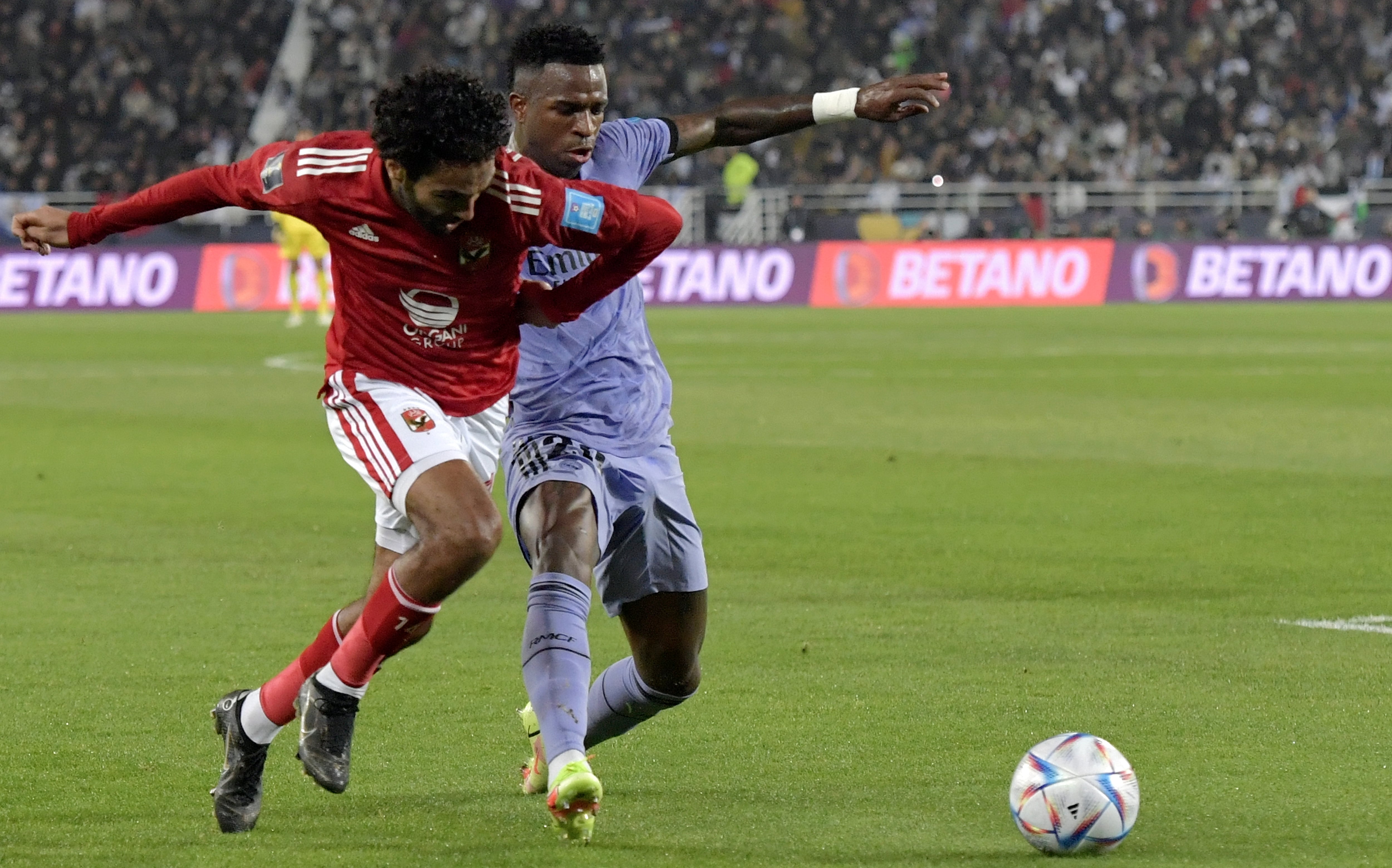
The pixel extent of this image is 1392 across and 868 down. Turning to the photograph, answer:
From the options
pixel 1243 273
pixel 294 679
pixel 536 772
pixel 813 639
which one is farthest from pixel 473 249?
pixel 1243 273

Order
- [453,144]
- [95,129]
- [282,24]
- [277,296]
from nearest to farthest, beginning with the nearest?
[453,144] → [277,296] → [95,129] → [282,24]

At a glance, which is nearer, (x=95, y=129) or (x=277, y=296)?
(x=277, y=296)

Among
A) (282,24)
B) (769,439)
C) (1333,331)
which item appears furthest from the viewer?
(282,24)

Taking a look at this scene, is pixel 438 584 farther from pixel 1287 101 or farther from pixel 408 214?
pixel 1287 101

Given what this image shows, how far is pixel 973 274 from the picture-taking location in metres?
32.9

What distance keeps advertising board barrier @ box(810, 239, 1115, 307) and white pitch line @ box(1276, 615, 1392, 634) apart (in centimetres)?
2500

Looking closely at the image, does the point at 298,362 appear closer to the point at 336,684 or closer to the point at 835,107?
the point at 835,107

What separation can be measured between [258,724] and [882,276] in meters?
28.8

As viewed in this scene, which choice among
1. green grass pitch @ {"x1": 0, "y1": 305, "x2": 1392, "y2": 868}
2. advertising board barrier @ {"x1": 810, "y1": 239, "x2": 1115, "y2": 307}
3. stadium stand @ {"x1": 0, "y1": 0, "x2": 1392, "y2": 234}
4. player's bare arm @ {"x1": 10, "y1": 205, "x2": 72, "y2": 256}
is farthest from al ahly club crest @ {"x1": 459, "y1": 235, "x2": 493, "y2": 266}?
stadium stand @ {"x1": 0, "y1": 0, "x2": 1392, "y2": 234}

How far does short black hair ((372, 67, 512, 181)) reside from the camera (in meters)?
4.45

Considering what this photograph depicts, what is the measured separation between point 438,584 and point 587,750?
3.85ft

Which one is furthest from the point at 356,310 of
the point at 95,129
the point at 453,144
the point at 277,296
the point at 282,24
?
the point at 282,24

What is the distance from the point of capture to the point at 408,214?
4707 mm

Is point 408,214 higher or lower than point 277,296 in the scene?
higher
